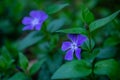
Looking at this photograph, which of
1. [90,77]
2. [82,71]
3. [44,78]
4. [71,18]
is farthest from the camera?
[71,18]

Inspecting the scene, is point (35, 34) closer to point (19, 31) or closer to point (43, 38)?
point (43, 38)

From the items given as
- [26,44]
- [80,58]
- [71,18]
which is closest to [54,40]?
[26,44]

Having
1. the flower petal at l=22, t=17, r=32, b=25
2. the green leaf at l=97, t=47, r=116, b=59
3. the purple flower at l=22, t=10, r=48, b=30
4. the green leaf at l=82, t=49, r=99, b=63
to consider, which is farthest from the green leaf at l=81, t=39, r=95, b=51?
the flower petal at l=22, t=17, r=32, b=25

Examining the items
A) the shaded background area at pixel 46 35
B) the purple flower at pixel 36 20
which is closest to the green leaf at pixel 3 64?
the shaded background area at pixel 46 35

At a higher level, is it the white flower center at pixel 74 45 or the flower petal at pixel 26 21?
the flower petal at pixel 26 21

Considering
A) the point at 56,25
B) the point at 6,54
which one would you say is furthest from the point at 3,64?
the point at 56,25

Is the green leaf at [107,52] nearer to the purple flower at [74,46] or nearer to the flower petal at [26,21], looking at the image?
the purple flower at [74,46]
